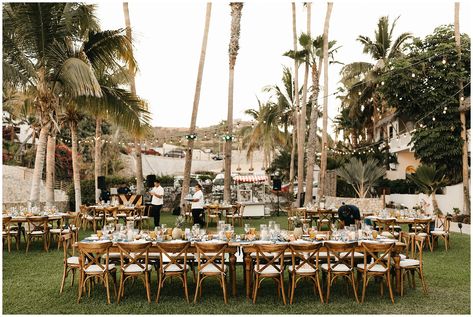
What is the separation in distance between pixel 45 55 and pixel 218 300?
8.12 meters

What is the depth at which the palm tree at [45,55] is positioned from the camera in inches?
441

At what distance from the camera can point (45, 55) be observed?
39.1 ft

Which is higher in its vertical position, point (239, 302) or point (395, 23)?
point (395, 23)

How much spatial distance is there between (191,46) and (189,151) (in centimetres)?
497

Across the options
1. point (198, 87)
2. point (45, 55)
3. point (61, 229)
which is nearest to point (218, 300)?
point (61, 229)

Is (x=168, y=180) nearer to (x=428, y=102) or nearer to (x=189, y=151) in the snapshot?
(x=189, y=151)

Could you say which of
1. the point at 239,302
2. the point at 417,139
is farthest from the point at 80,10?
the point at 417,139

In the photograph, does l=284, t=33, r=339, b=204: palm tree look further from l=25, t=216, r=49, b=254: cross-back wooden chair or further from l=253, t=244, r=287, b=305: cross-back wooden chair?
l=253, t=244, r=287, b=305: cross-back wooden chair

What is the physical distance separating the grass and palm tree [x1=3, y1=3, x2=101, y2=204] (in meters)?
4.44

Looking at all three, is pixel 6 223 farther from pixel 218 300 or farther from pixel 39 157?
pixel 218 300

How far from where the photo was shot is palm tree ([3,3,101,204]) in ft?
36.8

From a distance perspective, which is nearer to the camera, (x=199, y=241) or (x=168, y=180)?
(x=199, y=241)

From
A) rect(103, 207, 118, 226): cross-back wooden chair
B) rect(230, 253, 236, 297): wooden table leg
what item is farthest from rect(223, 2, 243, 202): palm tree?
rect(230, 253, 236, 297): wooden table leg

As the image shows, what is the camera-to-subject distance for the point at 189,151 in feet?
61.0
